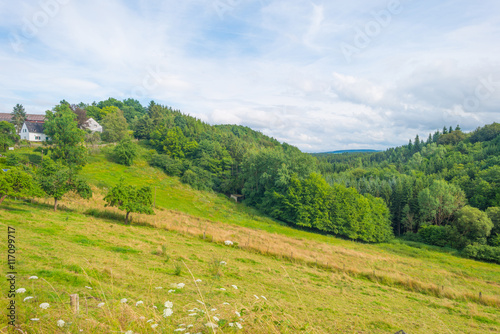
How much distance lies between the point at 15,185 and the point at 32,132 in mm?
64331

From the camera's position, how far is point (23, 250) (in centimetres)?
1174

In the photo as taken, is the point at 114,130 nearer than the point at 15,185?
No

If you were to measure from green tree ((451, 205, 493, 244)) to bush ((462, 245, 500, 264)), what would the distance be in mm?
4130

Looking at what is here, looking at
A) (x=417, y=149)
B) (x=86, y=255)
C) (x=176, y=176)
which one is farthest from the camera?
(x=417, y=149)

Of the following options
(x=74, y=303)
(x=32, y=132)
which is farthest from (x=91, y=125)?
(x=74, y=303)

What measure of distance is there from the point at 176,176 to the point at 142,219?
4318 centimetres

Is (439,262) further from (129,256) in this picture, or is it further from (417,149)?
(417,149)

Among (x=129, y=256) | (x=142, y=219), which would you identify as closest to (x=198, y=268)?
(x=129, y=256)

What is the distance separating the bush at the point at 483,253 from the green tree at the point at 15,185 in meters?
60.1

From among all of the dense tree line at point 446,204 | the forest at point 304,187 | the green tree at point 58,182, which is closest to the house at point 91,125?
the forest at point 304,187

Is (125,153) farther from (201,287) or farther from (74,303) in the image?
(74,303)

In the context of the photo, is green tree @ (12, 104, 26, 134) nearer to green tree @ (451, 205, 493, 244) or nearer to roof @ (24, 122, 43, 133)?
roof @ (24, 122, 43, 133)

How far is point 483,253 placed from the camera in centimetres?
4003

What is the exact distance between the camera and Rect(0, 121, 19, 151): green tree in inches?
2018
